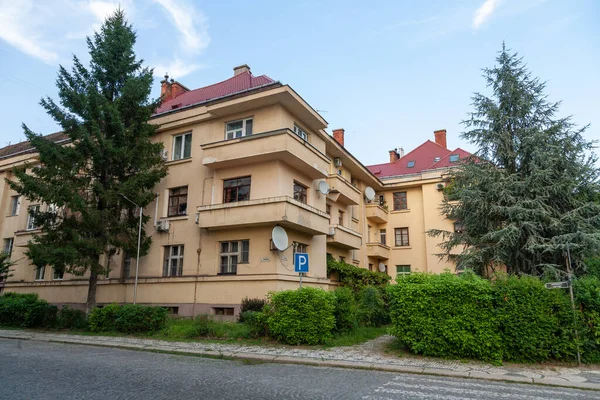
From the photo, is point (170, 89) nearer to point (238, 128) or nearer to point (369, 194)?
point (238, 128)

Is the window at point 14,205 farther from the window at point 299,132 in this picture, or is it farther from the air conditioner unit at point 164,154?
the window at point 299,132

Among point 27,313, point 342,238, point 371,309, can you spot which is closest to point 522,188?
point 371,309

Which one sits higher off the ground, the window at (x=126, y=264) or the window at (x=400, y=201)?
the window at (x=400, y=201)

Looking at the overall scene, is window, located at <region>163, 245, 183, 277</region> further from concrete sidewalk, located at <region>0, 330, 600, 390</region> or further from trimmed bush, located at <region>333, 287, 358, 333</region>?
trimmed bush, located at <region>333, 287, 358, 333</region>

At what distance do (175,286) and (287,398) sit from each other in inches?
574

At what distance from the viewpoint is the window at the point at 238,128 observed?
67.5 feet

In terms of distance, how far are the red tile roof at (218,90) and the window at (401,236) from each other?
18.3 meters

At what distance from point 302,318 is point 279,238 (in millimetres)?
5559

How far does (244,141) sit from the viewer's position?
19.1m

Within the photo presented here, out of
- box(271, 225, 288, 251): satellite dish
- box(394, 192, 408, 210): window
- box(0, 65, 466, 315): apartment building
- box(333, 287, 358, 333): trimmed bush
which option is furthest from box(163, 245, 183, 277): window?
box(394, 192, 408, 210): window

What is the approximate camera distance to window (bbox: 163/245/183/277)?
20531mm

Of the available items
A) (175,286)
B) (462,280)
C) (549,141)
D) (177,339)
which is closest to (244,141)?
(175,286)

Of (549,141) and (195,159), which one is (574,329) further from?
(195,159)

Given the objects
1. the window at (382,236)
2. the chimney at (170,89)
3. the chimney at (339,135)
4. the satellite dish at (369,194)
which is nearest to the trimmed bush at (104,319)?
the chimney at (170,89)
